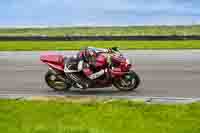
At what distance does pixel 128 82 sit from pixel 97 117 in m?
4.60

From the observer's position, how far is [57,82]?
53.5ft

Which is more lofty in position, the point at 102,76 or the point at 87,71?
the point at 87,71

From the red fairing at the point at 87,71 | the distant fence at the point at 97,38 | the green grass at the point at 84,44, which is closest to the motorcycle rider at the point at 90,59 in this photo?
the red fairing at the point at 87,71

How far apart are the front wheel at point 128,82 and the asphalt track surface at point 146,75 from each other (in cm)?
19

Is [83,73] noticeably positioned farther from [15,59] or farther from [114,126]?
[15,59]

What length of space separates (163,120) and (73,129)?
75.0 inches

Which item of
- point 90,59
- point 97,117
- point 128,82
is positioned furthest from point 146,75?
point 97,117

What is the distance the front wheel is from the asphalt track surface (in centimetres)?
19

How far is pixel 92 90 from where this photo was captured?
651 inches

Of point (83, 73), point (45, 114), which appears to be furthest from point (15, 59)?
point (45, 114)

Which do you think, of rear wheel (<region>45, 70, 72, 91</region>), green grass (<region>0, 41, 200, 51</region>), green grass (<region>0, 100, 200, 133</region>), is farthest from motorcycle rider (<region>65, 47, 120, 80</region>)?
green grass (<region>0, 41, 200, 51</region>)

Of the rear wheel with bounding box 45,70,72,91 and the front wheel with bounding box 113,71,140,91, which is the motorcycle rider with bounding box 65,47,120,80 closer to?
the front wheel with bounding box 113,71,140,91

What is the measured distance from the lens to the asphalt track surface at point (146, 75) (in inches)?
625

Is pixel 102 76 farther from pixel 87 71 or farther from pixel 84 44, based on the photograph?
pixel 84 44
